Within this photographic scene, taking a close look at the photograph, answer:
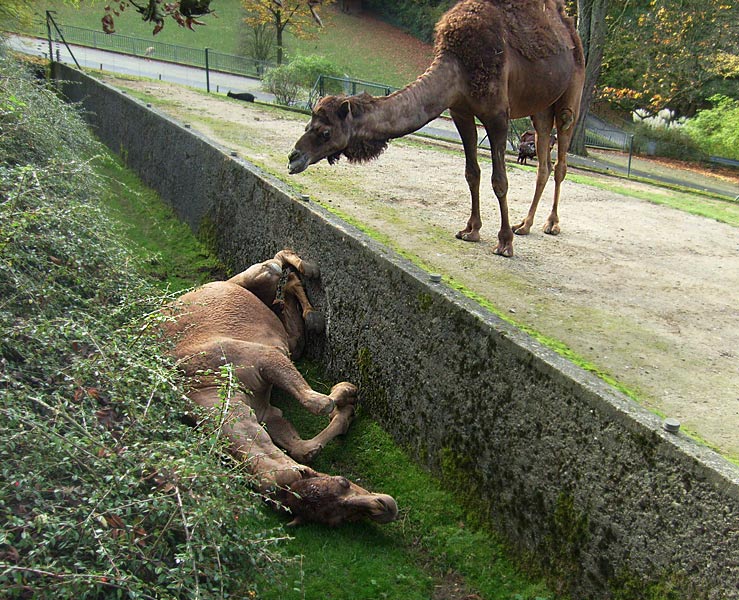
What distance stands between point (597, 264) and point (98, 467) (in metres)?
5.09

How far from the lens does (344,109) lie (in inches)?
240

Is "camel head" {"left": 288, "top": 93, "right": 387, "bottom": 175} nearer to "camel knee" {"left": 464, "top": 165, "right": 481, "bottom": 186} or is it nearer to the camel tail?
"camel knee" {"left": 464, "top": 165, "right": 481, "bottom": 186}

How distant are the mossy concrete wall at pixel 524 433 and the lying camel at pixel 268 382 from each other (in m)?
0.29

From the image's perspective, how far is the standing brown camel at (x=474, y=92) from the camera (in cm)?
614

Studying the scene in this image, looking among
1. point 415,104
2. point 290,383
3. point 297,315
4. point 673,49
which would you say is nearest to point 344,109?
point 415,104

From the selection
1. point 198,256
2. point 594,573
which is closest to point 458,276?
point 594,573

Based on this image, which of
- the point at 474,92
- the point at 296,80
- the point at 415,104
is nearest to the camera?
the point at 415,104

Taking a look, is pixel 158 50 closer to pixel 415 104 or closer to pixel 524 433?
pixel 415 104

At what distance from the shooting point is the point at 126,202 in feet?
38.3

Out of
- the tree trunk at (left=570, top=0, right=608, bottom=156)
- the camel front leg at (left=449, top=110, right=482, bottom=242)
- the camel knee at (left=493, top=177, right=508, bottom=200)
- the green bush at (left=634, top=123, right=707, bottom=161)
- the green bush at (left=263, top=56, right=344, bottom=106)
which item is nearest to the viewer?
the camel knee at (left=493, top=177, right=508, bottom=200)

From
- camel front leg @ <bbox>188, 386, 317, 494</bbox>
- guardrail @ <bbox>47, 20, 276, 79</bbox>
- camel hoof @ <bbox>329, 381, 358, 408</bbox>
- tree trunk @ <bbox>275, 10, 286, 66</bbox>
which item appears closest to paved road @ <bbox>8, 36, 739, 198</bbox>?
guardrail @ <bbox>47, 20, 276, 79</bbox>

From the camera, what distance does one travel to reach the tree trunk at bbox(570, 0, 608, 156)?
67.2ft

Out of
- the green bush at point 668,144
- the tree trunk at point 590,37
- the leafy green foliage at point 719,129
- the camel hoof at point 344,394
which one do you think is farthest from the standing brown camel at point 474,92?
the green bush at point 668,144

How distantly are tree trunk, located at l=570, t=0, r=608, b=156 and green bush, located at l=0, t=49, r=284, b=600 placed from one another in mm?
18546
